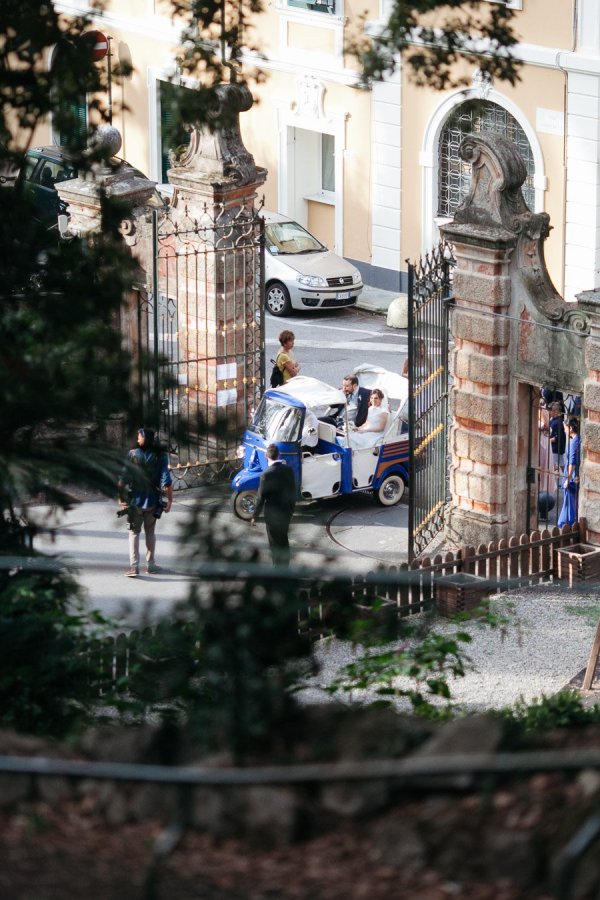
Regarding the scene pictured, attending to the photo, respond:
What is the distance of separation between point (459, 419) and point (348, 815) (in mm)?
9966

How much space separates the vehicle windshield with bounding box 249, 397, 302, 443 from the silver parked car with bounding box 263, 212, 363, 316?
8087 millimetres

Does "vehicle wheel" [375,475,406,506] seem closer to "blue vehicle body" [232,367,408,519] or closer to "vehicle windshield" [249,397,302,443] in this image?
"blue vehicle body" [232,367,408,519]

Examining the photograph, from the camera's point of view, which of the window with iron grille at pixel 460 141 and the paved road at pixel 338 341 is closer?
the paved road at pixel 338 341

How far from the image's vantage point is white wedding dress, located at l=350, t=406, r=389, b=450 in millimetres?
16578

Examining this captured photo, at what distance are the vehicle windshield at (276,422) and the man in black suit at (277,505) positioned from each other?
1.51m

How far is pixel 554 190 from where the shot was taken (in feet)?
78.2

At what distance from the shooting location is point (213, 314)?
17.5m

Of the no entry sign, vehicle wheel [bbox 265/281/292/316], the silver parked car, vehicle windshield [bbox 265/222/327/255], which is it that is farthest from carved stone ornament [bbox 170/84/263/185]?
vehicle windshield [bbox 265/222/327/255]

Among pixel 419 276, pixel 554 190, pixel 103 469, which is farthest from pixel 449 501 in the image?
pixel 554 190

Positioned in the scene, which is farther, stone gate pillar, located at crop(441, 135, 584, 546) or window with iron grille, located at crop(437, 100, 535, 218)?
window with iron grille, located at crop(437, 100, 535, 218)

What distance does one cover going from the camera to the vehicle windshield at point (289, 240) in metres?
25.1

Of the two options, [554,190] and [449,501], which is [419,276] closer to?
[449,501]

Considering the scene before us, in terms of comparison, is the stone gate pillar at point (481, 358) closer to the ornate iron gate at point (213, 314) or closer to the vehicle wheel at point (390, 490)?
the vehicle wheel at point (390, 490)

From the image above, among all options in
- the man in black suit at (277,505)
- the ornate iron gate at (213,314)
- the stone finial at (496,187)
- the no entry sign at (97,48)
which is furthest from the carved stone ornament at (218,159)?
the no entry sign at (97,48)
